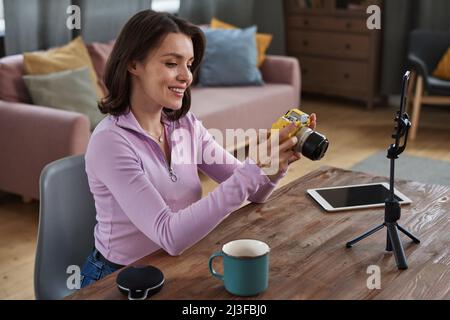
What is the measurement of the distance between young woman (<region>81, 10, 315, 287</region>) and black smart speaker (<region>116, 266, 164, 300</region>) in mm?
134

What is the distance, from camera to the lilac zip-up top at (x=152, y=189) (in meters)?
1.54

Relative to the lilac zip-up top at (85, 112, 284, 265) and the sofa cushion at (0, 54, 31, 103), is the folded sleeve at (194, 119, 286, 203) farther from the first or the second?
the sofa cushion at (0, 54, 31, 103)

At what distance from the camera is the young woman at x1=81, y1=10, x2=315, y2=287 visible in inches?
60.9

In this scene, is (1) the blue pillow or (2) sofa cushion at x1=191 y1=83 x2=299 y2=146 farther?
(1) the blue pillow

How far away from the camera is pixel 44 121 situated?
11.2 ft

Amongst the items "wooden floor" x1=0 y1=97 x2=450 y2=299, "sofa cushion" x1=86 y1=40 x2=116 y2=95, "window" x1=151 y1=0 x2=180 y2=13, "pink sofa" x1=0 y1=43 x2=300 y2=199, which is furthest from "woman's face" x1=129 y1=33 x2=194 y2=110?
"window" x1=151 y1=0 x2=180 y2=13

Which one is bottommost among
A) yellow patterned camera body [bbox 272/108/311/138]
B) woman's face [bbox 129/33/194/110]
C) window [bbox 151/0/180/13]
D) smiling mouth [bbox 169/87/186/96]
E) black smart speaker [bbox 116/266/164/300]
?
black smart speaker [bbox 116/266/164/300]

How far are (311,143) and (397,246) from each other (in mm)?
288

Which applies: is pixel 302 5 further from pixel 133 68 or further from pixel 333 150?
pixel 133 68

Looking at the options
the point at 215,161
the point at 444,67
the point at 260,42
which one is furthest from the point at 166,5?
the point at 215,161

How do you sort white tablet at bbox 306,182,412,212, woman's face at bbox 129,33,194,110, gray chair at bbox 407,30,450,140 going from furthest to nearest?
gray chair at bbox 407,30,450,140, white tablet at bbox 306,182,412,212, woman's face at bbox 129,33,194,110

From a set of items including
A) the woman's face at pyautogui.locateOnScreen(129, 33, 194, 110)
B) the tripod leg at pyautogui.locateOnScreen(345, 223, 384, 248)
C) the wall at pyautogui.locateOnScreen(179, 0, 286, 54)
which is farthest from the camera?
the wall at pyautogui.locateOnScreen(179, 0, 286, 54)

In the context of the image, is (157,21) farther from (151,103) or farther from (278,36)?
(278,36)
